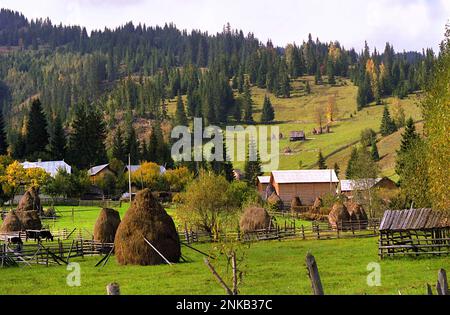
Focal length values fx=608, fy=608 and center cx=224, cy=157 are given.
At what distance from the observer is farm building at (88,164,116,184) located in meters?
91.8

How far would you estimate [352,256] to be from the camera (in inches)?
1288

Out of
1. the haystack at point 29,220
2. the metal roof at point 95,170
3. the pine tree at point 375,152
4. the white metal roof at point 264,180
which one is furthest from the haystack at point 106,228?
the pine tree at point 375,152

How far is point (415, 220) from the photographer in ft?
104

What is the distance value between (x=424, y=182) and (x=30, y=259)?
949 inches

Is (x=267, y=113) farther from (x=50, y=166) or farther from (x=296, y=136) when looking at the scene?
(x=50, y=166)

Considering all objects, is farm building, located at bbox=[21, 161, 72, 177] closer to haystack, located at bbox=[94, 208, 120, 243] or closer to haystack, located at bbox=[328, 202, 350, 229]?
haystack, located at bbox=[328, 202, 350, 229]

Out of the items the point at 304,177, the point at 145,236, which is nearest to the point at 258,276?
the point at 145,236

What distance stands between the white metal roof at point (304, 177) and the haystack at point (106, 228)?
54.3m

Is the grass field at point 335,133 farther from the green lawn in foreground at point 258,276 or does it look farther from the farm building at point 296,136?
the green lawn in foreground at point 258,276

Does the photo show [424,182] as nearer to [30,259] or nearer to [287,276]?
[287,276]

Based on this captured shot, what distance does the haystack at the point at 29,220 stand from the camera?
4950 cm

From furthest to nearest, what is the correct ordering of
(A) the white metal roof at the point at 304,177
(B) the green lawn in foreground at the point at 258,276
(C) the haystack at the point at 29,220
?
(A) the white metal roof at the point at 304,177 < (C) the haystack at the point at 29,220 < (B) the green lawn in foreground at the point at 258,276

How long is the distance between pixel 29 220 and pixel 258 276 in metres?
30.4
